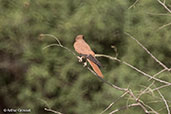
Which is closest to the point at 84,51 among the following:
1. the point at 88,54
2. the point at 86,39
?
the point at 88,54

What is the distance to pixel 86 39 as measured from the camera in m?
5.48

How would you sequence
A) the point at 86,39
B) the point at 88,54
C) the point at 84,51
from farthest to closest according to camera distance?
the point at 86,39, the point at 84,51, the point at 88,54

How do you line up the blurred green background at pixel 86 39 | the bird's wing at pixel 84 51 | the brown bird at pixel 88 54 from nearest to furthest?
the brown bird at pixel 88 54, the bird's wing at pixel 84 51, the blurred green background at pixel 86 39

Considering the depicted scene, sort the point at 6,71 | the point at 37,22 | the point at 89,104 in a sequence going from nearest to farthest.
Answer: the point at 37,22 < the point at 89,104 < the point at 6,71

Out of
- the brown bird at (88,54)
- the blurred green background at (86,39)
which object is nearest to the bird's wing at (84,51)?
the brown bird at (88,54)

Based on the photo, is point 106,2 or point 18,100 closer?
point 106,2

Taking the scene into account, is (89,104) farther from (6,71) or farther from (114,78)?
(6,71)

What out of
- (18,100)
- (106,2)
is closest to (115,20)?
(106,2)

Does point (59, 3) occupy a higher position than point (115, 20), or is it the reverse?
point (59, 3)

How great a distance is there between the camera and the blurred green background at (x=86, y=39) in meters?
5.36

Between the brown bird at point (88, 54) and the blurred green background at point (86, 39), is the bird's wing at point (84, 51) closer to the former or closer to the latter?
the brown bird at point (88, 54)

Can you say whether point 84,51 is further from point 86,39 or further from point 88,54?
point 86,39

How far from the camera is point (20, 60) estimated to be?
19.8 feet

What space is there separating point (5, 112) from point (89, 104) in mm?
1693
